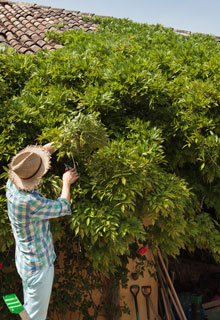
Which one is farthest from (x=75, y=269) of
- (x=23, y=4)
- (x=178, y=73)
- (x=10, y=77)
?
(x=23, y=4)

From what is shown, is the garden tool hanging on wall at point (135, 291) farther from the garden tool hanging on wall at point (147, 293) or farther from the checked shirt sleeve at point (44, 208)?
the checked shirt sleeve at point (44, 208)

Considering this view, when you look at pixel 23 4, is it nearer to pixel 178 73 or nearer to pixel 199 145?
pixel 178 73

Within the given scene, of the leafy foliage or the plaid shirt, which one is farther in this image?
the leafy foliage

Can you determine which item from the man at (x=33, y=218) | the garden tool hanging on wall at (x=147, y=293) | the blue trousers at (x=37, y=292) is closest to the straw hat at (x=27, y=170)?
the man at (x=33, y=218)

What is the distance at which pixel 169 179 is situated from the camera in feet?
13.1

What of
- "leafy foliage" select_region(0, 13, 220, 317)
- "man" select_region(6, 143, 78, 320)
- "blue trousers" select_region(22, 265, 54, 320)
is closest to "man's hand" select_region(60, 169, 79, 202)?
"man" select_region(6, 143, 78, 320)

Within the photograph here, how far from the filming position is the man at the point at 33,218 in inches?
117

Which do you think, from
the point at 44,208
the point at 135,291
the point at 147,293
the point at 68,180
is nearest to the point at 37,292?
the point at 44,208

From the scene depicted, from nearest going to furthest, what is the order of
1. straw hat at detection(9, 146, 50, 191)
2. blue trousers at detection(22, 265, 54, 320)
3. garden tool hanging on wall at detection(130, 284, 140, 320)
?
straw hat at detection(9, 146, 50, 191), blue trousers at detection(22, 265, 54, 320), garden tool hanging on wall at detection(130, 284, 140, 320)

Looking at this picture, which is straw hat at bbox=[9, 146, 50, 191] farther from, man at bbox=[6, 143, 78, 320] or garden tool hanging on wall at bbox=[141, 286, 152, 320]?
garden tool hanging on wall at bbox=[141, 286, 152, 320]

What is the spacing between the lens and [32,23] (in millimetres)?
7469

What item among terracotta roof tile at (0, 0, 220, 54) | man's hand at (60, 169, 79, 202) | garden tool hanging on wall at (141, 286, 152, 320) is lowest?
garden tool hanging on wall at (141, 286, 152, 320)

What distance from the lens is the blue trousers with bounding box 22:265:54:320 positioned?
315 cm

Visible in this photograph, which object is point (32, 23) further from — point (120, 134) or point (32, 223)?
point (32, 223)
